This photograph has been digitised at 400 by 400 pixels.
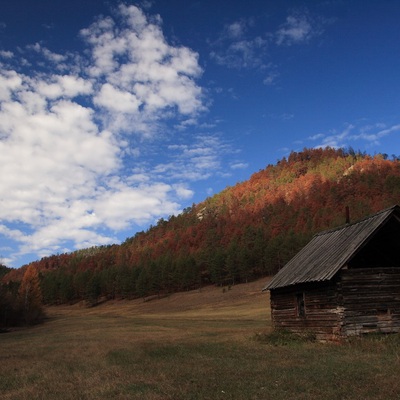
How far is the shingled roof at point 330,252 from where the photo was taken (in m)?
22.5

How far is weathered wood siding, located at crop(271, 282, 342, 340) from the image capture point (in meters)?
23.0

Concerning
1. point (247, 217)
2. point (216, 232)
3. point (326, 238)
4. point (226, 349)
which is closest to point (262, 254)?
point (216, 232)

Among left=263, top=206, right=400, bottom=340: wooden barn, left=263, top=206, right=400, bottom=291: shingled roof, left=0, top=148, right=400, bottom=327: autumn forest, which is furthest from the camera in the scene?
left=0, top=148, right=400, bottom=327: autumn forest

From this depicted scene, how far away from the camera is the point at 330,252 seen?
25328 mm

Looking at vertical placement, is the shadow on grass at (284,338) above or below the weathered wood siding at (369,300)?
below

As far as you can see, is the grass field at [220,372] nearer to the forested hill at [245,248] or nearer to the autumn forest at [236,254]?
the autumn forest at [236,254]

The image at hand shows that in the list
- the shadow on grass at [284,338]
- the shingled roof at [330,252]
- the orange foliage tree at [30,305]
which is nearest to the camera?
the shingled roof at [330,252]

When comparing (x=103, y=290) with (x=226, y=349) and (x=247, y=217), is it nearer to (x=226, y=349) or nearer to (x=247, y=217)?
(x=247, y=217)

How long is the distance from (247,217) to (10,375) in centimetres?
18140

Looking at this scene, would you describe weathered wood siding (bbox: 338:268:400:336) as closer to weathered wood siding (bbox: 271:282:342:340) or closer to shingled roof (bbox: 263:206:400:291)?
weathered wood siding (bbox: 271:282:342:340)

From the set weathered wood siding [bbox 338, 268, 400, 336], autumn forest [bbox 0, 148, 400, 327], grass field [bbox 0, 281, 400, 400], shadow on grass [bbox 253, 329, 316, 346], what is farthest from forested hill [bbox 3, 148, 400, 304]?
grass field [bbox 0, 281, 400, 400]

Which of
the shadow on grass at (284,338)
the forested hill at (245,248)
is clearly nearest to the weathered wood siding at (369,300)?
the shadow on grass at (284,338)

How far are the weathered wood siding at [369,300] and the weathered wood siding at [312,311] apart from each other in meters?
0.56

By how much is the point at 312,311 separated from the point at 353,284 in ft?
10.7
